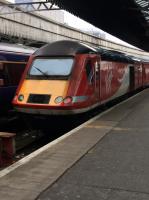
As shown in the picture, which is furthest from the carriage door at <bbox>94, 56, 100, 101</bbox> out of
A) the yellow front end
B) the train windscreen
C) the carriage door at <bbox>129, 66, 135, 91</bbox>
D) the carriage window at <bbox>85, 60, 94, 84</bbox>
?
the carriage door at <bbox>129, 66, 135, 91</bbox>

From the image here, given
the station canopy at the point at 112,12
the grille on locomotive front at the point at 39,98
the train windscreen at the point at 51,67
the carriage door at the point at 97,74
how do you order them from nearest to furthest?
the grille on locomotive front at the point at 39,98
the train windscreen at the point at 51,67
the carriage door at the point at 97,74
the station canopy at the point at 112,12

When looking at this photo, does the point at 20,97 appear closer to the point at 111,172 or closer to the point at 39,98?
the point at 39,98

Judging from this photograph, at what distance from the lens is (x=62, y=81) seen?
1396cm

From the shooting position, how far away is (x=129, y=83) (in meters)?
24.5

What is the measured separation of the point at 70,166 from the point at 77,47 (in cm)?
→ 697

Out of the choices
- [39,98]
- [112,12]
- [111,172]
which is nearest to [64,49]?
[39,98]

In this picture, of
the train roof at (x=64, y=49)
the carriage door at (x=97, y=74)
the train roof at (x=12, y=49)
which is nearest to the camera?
the train roof at (x=64, y=49)

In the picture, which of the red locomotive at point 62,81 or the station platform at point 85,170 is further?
the red locomotive at point 62,81

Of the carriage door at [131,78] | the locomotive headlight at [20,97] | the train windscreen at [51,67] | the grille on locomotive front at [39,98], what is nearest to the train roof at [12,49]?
the train windscreen at [51,67]

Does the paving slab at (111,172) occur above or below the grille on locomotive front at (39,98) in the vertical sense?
below

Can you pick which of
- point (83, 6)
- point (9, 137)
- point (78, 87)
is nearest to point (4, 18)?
point (83, 6)

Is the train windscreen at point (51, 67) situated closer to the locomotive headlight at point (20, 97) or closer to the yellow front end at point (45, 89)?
the yellow front end at point (45, 89)

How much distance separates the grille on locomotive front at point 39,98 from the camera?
13.6 metres

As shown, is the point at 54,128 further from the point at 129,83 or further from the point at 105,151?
the point at 129,83
